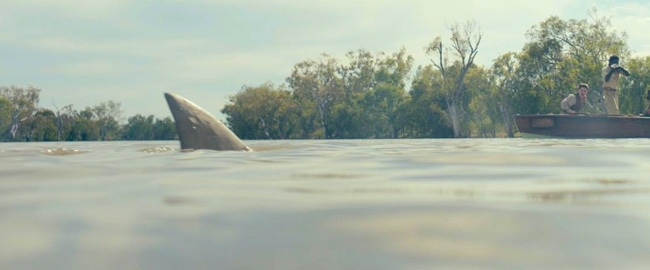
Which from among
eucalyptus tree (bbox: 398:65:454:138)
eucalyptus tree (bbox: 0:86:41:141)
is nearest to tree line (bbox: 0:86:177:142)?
eucalyptus tree (bbox: 0:86:41:141)

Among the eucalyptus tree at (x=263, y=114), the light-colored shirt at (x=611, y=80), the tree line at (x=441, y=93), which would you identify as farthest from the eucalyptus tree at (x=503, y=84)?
the light-colored shirt at (x=611, y=80)

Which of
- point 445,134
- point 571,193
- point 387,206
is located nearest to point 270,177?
point 387,206

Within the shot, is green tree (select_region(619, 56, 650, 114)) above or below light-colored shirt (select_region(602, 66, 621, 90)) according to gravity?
above

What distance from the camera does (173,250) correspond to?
1.76m

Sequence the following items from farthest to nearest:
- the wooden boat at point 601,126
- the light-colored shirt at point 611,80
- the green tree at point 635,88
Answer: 1. the green tree at point 635,88
2. the wooden boat at point 601,126
3. the light-colored shirt at point 611,80

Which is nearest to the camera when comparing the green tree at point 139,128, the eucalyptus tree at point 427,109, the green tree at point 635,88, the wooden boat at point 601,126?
the wooden boat at point 601,126

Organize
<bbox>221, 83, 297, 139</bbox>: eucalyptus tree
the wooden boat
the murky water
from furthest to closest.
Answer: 1. <bbox>221, 83, 297, 139</bbox>: eucalyptus tree
2. the wooden boat
3. the murky water

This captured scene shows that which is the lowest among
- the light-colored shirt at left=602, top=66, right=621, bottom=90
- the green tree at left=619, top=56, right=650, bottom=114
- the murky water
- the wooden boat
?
the murky water

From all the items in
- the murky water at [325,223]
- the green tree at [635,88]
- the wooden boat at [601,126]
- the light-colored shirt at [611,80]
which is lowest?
the murky water at [325,223]

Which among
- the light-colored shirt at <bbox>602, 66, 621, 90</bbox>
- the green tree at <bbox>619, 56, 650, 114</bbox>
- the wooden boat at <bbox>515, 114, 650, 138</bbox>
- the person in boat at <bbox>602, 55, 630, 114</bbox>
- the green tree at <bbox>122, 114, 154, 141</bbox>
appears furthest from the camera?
the green tree at <bbox>122, 114, 154, 141</bbox>

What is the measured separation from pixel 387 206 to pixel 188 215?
0.88 m

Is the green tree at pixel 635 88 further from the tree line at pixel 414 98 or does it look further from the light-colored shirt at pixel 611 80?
the light-colored shirt at pixel 611 80

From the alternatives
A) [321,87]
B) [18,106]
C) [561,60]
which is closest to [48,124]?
[18,106]

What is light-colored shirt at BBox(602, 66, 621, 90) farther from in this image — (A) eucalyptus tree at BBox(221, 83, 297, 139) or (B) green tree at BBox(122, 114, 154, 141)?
(B) green tree at BBox(122, 114, 154, 141)
